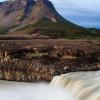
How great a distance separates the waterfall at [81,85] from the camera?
155ft

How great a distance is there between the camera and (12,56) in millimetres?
79250

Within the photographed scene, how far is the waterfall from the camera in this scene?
1864 inches

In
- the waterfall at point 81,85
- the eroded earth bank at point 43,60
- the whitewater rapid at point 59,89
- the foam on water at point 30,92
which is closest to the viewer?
the waterfall at point 81,85

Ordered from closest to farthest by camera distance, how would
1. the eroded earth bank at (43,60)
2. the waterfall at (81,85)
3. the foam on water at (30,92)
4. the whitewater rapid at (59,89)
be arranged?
1. the waterfall at (81,85)
2. the whitewater rapid at (59,89)
3. the foam on water at (30,92)
4. the eroded earth bank at (43,60)

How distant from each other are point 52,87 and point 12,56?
1874 centimetres

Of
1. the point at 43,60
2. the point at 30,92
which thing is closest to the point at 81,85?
the point at 30,92

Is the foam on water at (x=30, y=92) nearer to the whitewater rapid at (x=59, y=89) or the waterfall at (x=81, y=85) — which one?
the whitewater rapid at (x=59, y=89)

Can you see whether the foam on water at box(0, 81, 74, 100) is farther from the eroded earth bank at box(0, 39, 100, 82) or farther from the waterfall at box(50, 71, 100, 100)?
the eroded earth bank at box(0, 39, 100, 82)

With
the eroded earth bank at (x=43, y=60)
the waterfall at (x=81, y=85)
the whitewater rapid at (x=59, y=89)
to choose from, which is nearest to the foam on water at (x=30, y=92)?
the whitewater rapid at (x=59, y=89)

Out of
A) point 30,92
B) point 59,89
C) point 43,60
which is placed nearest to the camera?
point 59,89

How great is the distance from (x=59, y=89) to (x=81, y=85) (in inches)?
208

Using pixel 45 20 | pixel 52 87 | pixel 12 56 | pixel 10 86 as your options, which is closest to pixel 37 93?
pixel 52 87

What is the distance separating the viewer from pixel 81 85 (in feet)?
174

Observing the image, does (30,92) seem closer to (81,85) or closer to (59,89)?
(59,89)
